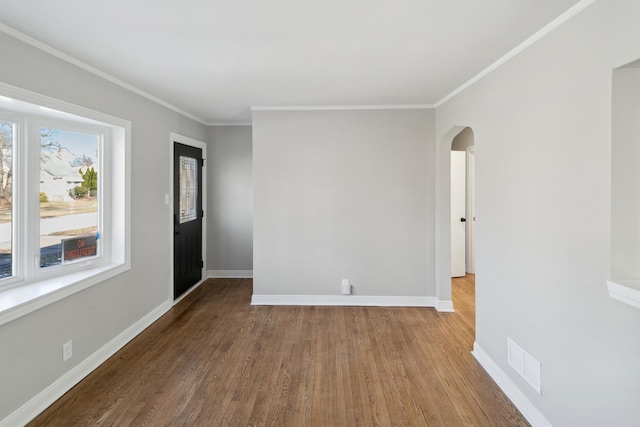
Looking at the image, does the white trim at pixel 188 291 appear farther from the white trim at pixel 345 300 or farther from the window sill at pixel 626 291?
the window sill at pixel 626 291

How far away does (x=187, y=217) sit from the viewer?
4.87 meters

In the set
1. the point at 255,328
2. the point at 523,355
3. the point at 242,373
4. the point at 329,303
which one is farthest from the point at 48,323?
the point at 523,355

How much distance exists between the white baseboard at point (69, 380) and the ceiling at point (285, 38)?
7.79 ft

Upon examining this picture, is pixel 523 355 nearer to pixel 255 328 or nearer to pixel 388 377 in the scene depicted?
pixel 388 377

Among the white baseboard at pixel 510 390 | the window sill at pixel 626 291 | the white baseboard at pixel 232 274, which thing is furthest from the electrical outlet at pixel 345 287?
the window sill at pixel 626 291

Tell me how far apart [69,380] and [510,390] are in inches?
128

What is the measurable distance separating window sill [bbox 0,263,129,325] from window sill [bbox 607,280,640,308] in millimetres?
3266

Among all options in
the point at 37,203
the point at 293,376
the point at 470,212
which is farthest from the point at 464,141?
the point at 37,203

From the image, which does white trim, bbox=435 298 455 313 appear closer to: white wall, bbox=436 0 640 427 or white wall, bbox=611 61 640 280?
white wall, bbox=436 0 640 427

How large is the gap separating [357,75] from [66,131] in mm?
2528

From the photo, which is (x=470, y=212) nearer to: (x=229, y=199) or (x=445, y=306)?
(x=445, y=306)

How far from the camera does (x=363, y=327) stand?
11.9 ft

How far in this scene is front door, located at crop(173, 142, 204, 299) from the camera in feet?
14.6

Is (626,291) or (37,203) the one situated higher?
(37,203)
